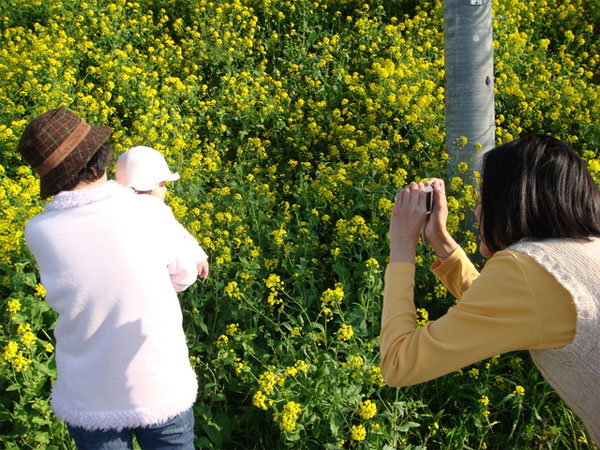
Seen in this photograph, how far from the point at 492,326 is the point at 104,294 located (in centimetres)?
108

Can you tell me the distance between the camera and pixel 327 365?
9.09 feet

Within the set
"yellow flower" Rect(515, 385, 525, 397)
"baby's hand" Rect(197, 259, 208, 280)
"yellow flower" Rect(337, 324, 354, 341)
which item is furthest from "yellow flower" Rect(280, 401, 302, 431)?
"yellow flower" Rect(515, 385, 525, 397)

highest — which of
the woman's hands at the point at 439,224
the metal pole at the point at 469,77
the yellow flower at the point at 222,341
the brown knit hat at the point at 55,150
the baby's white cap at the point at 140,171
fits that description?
the metal pole at the point at 469,77

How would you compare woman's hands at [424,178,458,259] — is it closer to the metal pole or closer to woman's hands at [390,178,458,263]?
woman's hands at [390,178,458,263]

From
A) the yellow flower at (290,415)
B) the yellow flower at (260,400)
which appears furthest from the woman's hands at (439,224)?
the yellow flower at (260,400)

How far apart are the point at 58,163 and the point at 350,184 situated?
8.22 feet

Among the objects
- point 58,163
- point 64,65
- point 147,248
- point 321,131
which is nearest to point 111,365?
point 147,248

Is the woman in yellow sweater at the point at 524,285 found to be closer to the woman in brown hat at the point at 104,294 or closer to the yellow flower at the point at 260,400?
the woman in brown hat at the point at 104,294

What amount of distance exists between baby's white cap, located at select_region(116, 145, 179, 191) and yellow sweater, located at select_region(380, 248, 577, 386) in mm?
1684

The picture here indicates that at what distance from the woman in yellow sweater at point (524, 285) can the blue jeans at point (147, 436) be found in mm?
778

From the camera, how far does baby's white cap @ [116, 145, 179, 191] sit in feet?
9.05

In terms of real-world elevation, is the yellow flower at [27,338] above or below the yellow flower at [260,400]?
above

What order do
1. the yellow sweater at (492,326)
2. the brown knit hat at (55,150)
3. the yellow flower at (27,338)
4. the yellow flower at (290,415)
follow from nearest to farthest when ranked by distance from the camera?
the yellow sweater at (492,326) → the brown knit hat at (55,150) → the yellow flower at (290,415) → the yellow flower at (27,338)

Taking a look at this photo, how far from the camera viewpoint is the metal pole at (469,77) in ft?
11.7
